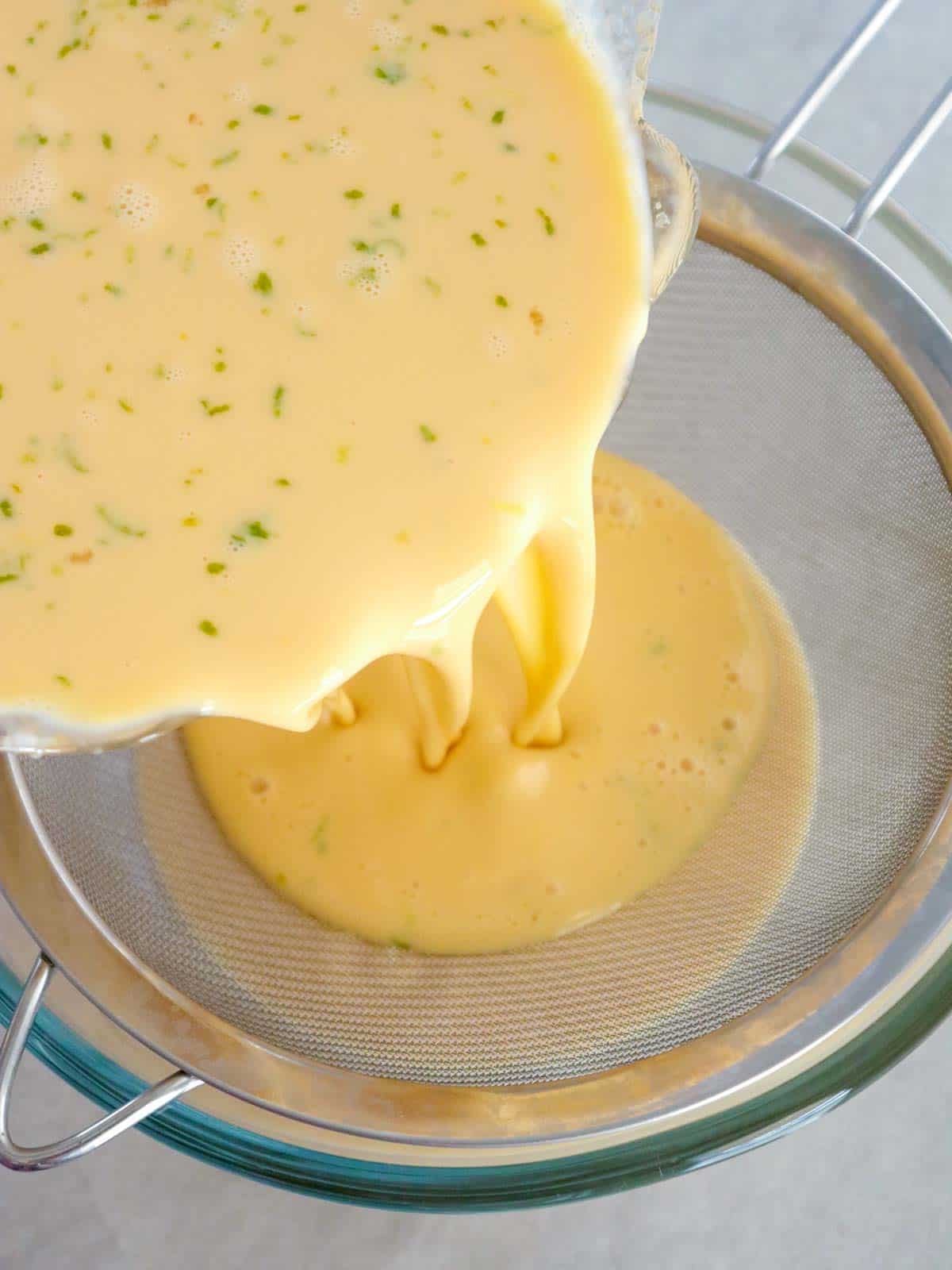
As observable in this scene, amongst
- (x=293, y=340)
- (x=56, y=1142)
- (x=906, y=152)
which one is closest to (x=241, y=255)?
(x=293, y=340)

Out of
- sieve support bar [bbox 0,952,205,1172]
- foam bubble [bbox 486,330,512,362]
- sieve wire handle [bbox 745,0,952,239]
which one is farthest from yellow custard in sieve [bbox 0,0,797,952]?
sieve support bar [bbox 0,952,205,1172]

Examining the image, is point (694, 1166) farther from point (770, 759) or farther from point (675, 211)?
point (675, 211)

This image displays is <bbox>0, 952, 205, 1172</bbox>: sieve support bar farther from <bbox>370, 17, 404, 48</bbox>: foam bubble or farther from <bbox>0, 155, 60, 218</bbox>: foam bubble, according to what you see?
<bbox>370, 17, 404, 48</bbox>: foam bubble

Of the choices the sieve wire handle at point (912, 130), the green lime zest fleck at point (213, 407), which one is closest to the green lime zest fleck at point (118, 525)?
the green lime zest fleck at point (213, 407)

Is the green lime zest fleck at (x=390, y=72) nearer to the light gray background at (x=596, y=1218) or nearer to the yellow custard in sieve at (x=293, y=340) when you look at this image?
the yellow custard in sieve at (x=293, y=340)

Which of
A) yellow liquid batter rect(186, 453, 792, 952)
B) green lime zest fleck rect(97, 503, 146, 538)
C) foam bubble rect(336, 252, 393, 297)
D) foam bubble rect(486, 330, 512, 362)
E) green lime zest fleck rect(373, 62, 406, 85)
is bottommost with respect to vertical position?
yellow liquid batter rect(186, 453, 792, 952)

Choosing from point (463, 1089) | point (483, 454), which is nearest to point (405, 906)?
point (463, 1089)

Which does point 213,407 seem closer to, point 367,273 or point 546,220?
point 367,273
